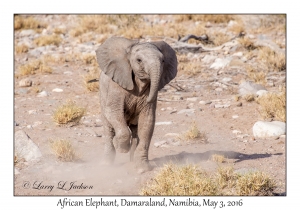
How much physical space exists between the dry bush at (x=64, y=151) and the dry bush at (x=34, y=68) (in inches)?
265

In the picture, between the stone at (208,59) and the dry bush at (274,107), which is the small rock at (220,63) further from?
the dry bush at (274,107)

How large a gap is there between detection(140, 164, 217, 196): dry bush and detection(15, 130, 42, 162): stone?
233 centimetres

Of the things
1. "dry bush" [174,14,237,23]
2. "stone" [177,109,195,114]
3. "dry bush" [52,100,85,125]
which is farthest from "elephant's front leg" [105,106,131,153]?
"dry bush" [174,14,237,23]

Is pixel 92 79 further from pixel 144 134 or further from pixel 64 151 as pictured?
pixel 144 134

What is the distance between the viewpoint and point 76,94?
508 inches

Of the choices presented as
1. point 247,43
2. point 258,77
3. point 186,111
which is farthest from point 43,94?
point 247,43

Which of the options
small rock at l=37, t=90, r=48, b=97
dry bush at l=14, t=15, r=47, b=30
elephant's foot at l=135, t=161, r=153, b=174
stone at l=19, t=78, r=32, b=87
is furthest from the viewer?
dry bush at l=14, t=15, r=47, b=30

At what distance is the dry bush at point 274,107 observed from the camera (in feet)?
34.1

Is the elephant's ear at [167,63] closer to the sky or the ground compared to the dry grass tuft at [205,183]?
closer to the sky

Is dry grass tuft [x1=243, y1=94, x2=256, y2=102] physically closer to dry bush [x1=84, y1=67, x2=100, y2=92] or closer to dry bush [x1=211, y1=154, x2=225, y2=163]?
dry bush [x1=84, y1=67, x2=100, y2=92]

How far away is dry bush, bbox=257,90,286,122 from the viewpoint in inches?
409

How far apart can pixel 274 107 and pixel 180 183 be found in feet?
16.3

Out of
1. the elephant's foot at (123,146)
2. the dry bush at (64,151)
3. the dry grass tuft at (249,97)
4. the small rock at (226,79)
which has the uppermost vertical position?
the small rock at (226,79)

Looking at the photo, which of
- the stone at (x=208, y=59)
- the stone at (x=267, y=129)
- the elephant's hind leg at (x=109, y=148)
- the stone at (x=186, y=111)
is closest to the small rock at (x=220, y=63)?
the stone at (x=208, y=59)
